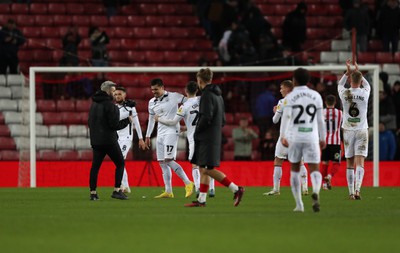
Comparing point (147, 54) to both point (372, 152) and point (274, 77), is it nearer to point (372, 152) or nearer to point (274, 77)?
point (274, 77)

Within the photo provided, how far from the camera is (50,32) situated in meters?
34.8

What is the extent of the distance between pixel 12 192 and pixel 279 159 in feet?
19.4

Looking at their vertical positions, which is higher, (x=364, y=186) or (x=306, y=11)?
(x=306, y=11)

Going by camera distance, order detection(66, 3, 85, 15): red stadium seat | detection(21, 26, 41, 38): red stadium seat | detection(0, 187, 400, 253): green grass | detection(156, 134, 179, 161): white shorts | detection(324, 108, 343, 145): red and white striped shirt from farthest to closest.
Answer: detection(66, 3, 85, 15): red stadium seat, detection(21, 26, 41, 38): red stadium seat, detection(324, 108, 343, 145): red and white striped shirt, detection(156, 134, 179, 161): white shorts, detection(0, 187, 400, 253): green grass

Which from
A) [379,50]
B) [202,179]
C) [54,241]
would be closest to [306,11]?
[379,50]

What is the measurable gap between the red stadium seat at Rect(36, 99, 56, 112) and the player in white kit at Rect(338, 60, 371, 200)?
1091 cm

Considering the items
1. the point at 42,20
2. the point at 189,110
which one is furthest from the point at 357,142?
the point at 42,20

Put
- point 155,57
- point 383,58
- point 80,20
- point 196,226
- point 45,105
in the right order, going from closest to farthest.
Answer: point 196,226 → point 45,105 → point 383,58 → point 155,57 → point 80,20

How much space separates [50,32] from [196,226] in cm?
2190

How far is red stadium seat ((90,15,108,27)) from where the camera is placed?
3525 centimetres

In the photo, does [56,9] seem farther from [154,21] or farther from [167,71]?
[167,71]

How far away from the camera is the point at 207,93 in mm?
16766

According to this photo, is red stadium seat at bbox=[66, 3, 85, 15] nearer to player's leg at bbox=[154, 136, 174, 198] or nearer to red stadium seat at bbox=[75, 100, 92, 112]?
red stadium seat at bbox=[75, 100, 92, 112]

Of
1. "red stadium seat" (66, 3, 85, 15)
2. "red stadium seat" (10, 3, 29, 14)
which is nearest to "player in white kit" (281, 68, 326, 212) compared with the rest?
"red stadium seat" (66, 3, 85, 15)
